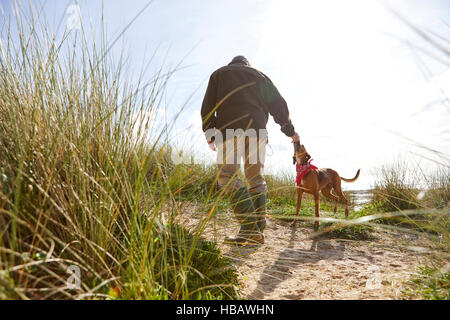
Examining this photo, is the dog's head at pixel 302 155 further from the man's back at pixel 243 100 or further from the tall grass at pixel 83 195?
the tall grass at pixel 83 195

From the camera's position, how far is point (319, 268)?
2510 mm

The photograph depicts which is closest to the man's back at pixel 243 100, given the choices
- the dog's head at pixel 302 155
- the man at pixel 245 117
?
the man at pixel 245 117

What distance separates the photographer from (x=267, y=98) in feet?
11.8

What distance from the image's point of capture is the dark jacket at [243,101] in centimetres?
325

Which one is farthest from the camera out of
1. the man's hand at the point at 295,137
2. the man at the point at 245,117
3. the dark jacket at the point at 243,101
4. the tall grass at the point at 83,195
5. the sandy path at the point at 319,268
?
the man's hand at the point at 295,137

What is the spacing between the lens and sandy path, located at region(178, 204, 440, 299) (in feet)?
6.05

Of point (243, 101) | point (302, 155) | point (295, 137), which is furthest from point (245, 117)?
point (302, 155)

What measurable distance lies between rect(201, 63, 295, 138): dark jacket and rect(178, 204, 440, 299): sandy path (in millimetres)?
1266

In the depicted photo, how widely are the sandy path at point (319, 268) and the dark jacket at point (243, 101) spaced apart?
127cm

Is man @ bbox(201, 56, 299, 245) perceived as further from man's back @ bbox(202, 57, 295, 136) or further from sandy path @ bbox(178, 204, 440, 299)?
sandy path @ bbox(178, 204, 440, 299)

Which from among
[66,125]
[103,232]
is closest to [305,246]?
[103,232]
